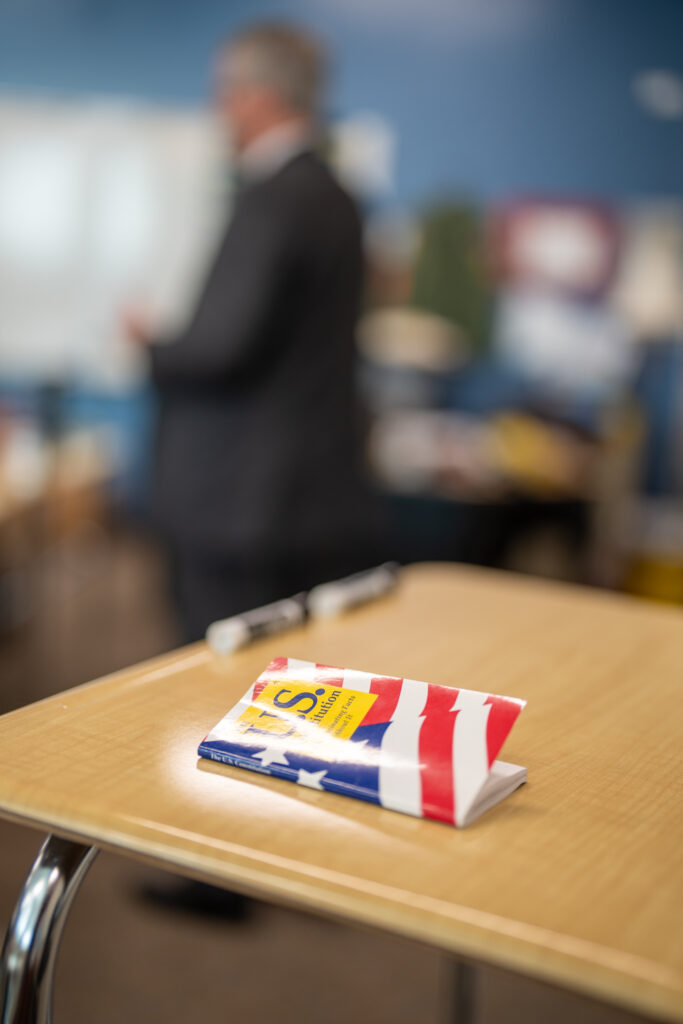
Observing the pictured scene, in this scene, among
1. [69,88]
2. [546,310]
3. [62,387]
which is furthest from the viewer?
[69,88]

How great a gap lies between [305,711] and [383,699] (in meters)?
0.06

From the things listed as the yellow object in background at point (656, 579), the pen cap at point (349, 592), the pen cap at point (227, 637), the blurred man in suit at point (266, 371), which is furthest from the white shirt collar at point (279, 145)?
the yellow object in background at point (656, 579)

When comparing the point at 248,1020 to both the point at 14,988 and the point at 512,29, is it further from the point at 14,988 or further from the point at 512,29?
the point at 512,29

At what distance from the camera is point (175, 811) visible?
678mm

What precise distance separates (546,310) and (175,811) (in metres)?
4.39

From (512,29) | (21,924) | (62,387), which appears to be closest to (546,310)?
(512,29)

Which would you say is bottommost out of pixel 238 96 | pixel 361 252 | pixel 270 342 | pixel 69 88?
pixel 270 342

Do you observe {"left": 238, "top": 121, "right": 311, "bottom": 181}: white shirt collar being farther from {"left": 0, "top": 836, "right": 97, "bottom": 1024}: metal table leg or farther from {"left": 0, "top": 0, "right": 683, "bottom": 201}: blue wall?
{"left": 0, "top": 0, "right": 683, "bottom": 201}: blue wall

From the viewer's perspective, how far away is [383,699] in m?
0.80

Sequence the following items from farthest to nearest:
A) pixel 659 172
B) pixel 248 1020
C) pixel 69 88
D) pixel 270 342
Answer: pixel 69 88, pixel 659 172, pixel 270 342, pixel 248 1020

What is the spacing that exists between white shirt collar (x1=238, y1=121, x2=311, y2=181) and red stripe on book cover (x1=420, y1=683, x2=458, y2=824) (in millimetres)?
1299

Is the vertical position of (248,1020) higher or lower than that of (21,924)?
lower

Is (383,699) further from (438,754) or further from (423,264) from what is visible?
(423,264)

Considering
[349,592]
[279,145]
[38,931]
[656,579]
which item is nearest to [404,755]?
[38,931]
